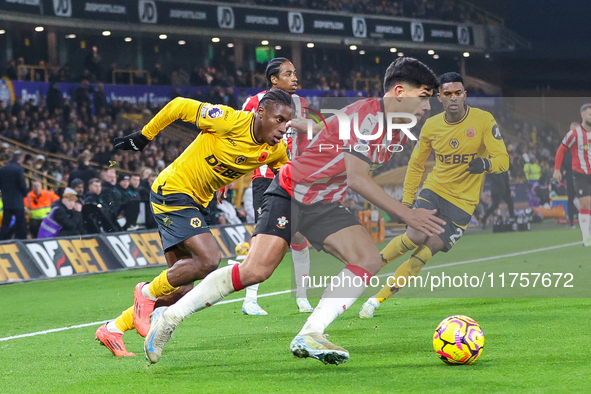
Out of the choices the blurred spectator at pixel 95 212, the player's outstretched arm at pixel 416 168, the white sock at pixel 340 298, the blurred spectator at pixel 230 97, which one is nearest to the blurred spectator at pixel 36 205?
the blurred spectator at pixel 95 212

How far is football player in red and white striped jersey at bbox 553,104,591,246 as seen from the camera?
1294cm

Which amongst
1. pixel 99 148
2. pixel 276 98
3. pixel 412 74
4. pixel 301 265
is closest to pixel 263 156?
pixel 276 98

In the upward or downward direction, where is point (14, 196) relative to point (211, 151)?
downward

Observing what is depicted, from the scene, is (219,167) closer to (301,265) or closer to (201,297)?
(201,297)

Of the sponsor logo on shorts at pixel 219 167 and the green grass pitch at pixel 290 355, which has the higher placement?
the sponsor logo on shorts at pixel 219 167

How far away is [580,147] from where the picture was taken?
13141mm

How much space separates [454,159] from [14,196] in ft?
29.5

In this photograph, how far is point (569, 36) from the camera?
5200cm

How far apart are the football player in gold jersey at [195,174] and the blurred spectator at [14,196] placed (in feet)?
29.1

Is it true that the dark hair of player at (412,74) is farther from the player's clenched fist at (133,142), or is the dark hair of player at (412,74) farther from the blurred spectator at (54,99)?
the blurred spectator at (54,99)

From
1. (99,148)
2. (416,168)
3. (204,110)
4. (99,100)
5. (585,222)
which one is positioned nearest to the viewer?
(204,110)

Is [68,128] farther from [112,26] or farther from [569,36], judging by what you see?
[569,36]

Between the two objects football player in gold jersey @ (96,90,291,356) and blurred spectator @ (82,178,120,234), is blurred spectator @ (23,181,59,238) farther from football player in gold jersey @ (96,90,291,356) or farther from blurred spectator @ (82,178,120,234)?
football player in gold jersey @ (96,90,291,356)

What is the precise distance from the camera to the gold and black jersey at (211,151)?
18.4 feet
